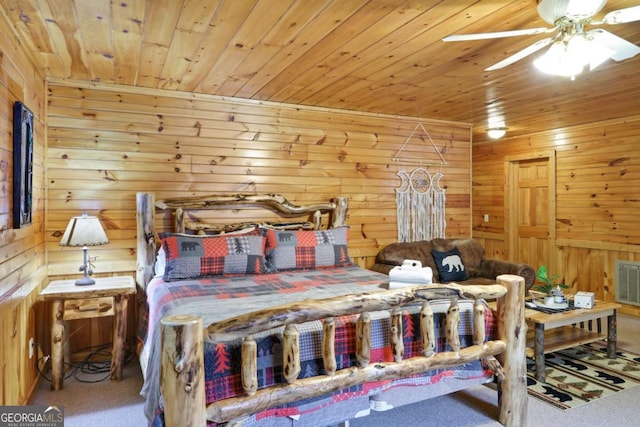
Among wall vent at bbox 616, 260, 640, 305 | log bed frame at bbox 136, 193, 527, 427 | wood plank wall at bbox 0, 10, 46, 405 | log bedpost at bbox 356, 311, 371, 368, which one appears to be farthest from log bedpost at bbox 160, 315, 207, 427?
wall vent at bbox 616, 260, 640, 305

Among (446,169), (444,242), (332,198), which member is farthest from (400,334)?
(446,169)

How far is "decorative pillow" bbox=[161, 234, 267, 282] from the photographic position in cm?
319

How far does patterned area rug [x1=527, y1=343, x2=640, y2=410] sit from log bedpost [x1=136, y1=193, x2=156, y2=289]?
3003 mm

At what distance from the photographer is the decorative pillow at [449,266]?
4.35m

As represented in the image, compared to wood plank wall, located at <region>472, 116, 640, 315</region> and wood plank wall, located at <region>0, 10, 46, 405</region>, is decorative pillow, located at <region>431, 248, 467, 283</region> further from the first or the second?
wood plank wall, located at <region>0, 10, 46, 405</region>

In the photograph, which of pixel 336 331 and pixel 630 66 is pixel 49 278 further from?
pixel 630 66

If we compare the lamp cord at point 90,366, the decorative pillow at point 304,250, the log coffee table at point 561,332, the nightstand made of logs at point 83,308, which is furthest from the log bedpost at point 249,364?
the log coffee table at point 561,332

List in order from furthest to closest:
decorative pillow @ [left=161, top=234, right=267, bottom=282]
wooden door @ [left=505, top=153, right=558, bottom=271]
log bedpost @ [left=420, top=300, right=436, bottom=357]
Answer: wooden door @ [left=505, top=153, right=558, bottom=271] → decorative pillow @ [left=161, top=234, right=267, bottom=282] → log bedpost @ [left=420, top=300, right=436, bottom=357]

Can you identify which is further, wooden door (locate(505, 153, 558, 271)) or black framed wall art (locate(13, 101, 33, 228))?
wooden door (locate(505, 153, 558, 271))

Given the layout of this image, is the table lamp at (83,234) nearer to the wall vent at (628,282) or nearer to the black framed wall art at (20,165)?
the black framed wall art at (20,165)

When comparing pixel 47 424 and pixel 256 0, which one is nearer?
pixel 256 0

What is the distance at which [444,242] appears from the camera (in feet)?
15.6

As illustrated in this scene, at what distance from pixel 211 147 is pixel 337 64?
1495 millimetres

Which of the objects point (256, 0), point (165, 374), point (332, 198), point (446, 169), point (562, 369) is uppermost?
point (256, 0)
